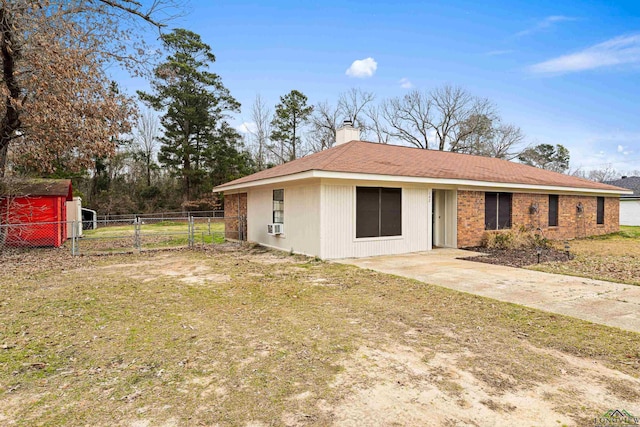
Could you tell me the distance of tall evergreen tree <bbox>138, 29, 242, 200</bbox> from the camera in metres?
28.8

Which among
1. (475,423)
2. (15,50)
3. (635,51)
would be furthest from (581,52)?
(15,50)

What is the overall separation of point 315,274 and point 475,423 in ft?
17.2

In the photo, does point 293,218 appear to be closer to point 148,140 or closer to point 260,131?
point 260,131

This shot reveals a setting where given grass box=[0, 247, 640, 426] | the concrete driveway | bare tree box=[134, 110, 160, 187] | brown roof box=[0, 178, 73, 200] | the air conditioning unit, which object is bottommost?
grass box=[0, 247, 640, 426]

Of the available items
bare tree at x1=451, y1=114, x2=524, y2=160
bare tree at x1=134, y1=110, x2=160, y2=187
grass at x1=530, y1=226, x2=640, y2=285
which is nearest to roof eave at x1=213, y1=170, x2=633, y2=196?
grass at x1=530, y1=226, x2=640, y2=285

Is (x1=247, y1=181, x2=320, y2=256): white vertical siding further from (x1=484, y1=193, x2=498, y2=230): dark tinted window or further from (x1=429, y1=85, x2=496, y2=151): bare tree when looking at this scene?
(x1=429, y1=85, x2=496, y2=151): bare tree

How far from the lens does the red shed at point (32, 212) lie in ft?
38.9

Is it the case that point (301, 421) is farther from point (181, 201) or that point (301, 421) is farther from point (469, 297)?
point (181, 201)

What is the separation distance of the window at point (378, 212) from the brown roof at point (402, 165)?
0.66m

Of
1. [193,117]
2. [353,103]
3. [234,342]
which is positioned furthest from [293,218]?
[353,103]

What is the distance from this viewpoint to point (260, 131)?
112 feet

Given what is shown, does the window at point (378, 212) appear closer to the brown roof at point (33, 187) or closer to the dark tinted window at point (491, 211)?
the dark tinted window at point (491, 211)

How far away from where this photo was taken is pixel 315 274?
23.9 ft

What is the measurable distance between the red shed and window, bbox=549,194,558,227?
58.4ft
